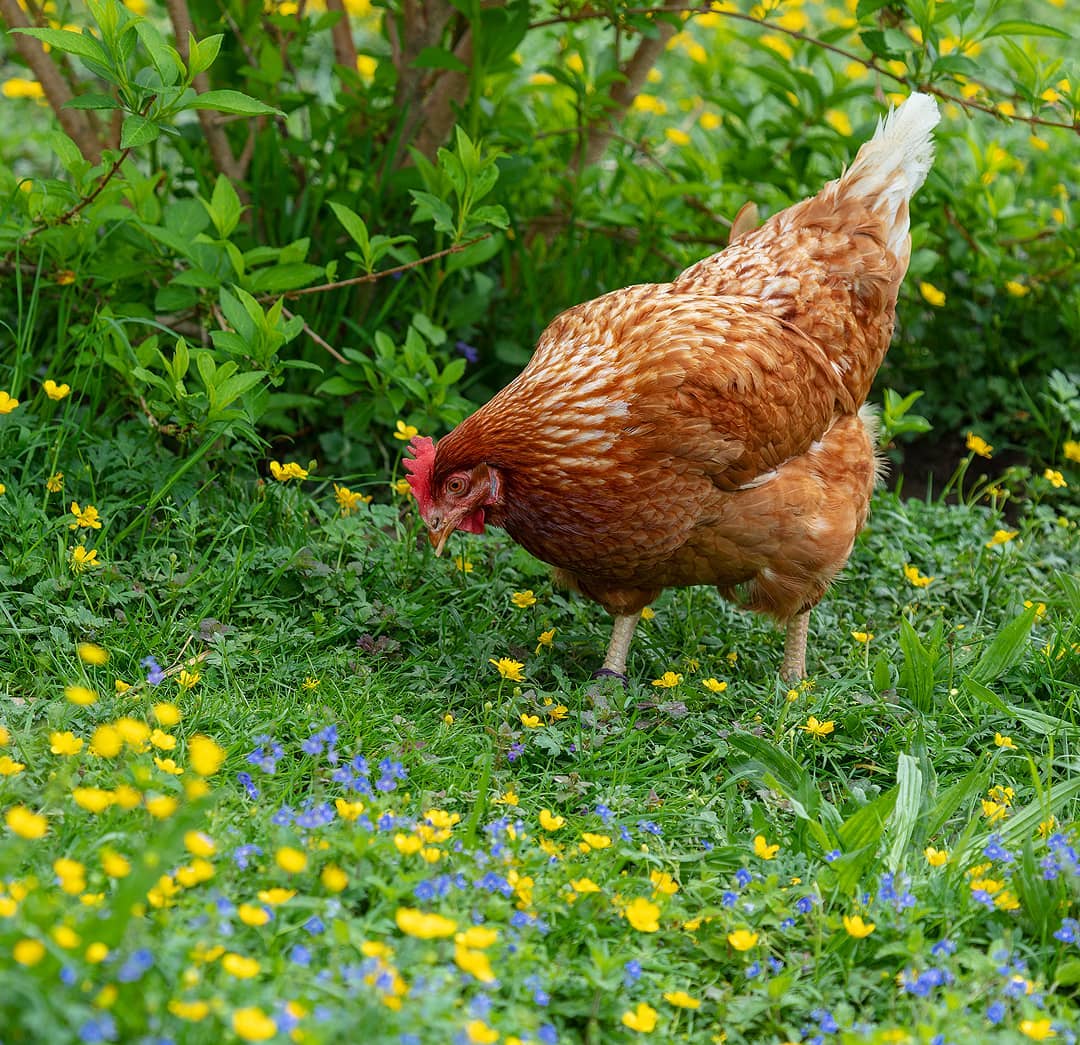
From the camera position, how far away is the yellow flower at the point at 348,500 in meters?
4.23

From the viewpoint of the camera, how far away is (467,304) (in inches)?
195

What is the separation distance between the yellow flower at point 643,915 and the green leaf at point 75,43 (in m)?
2.41

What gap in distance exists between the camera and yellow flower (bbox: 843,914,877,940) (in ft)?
8.36

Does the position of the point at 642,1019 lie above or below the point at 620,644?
above

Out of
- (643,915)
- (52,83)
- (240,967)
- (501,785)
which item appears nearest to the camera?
(240,967)

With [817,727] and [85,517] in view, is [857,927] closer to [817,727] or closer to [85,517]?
[817,727]

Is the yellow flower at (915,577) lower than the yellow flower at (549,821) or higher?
lower

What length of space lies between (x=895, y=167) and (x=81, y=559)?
111 inches

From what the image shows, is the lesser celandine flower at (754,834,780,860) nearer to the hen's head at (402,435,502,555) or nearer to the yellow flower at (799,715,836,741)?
the yellow flower at (799,715,836,741)

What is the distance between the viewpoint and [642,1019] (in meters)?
2.32

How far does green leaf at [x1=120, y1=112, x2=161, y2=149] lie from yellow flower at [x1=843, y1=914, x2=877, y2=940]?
2.54 metres

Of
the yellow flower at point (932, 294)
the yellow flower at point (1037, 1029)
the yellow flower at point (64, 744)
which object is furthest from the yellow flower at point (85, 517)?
the yellow flower at point (932, 294)

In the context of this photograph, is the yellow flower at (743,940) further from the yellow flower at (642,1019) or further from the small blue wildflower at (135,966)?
the small blue wildflower at (135,966)

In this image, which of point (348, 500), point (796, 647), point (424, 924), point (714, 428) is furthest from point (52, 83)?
point (424, 924)
